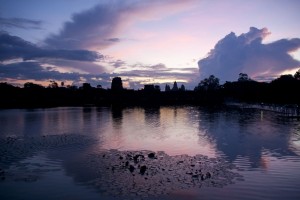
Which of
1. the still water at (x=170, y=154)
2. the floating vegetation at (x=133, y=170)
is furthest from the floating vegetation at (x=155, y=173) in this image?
the still water at (x=170, y=154)

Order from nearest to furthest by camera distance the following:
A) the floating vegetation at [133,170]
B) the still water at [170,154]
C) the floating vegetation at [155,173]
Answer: the still water at [170,154]
the floating vegetation at [155,173]
the floating vegetation at [133,170]

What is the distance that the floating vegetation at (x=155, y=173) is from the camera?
20.5 m

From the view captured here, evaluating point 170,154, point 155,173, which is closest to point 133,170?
point 155,173

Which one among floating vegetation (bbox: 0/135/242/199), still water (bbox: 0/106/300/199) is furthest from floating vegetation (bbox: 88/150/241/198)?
still water (bbox: 0/106/300/199)

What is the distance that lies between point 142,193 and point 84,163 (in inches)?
422

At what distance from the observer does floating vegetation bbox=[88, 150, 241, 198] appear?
67.4ft

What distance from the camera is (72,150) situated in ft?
116

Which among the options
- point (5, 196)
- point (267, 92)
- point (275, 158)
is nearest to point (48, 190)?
point (5, 196)

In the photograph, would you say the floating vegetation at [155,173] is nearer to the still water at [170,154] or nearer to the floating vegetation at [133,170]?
the floating vegetation at [133,170]

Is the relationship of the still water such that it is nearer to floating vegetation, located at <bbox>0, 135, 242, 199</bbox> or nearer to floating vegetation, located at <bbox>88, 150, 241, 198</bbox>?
floating vegetation, located at <bbox>0, 135, 242, 199</bbox>

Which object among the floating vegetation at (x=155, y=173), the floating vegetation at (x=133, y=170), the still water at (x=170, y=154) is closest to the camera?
the still water at (x=170, y=154)

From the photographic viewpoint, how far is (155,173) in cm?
2400

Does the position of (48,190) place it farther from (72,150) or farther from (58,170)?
(72,150)

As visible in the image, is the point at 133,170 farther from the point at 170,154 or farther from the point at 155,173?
the point at 170,154
